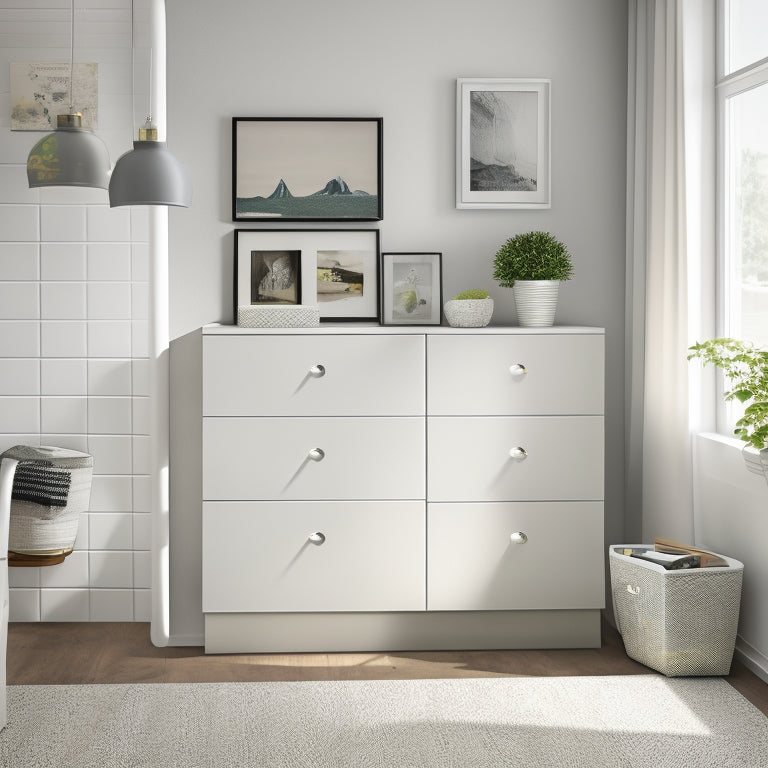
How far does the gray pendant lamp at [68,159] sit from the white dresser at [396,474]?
652 mm

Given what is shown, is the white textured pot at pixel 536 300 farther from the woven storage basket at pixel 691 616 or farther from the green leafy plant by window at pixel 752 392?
the woven storage basket at pixel 691 616

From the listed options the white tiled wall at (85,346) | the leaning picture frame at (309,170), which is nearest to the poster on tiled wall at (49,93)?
the white tiled wall at (85,346)

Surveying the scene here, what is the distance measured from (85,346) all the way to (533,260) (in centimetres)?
173

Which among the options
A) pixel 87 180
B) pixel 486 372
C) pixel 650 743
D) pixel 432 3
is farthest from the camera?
pixel 432 3

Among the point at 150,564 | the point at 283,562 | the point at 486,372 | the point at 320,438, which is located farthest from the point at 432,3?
the point at 150,564

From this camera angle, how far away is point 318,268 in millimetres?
3303

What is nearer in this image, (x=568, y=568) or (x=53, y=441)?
(x=568, y=568)

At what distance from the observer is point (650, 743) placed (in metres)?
2.38

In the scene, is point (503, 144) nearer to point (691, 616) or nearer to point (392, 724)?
point (691, 616)

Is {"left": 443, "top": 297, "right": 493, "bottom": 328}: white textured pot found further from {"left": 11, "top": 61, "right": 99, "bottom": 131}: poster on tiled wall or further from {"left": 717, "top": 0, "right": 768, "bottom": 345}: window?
{"left": 11, "top": 61, "right": 99, "bottom": 131}: poster on tiled wall

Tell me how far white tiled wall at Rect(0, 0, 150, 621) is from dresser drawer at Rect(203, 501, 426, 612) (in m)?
0.53

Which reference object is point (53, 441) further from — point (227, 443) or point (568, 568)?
point (568, 568)

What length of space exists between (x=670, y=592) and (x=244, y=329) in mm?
1641

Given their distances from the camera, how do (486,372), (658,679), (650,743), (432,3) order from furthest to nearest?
(432,3), (486,372), (658,679), (650,743)
